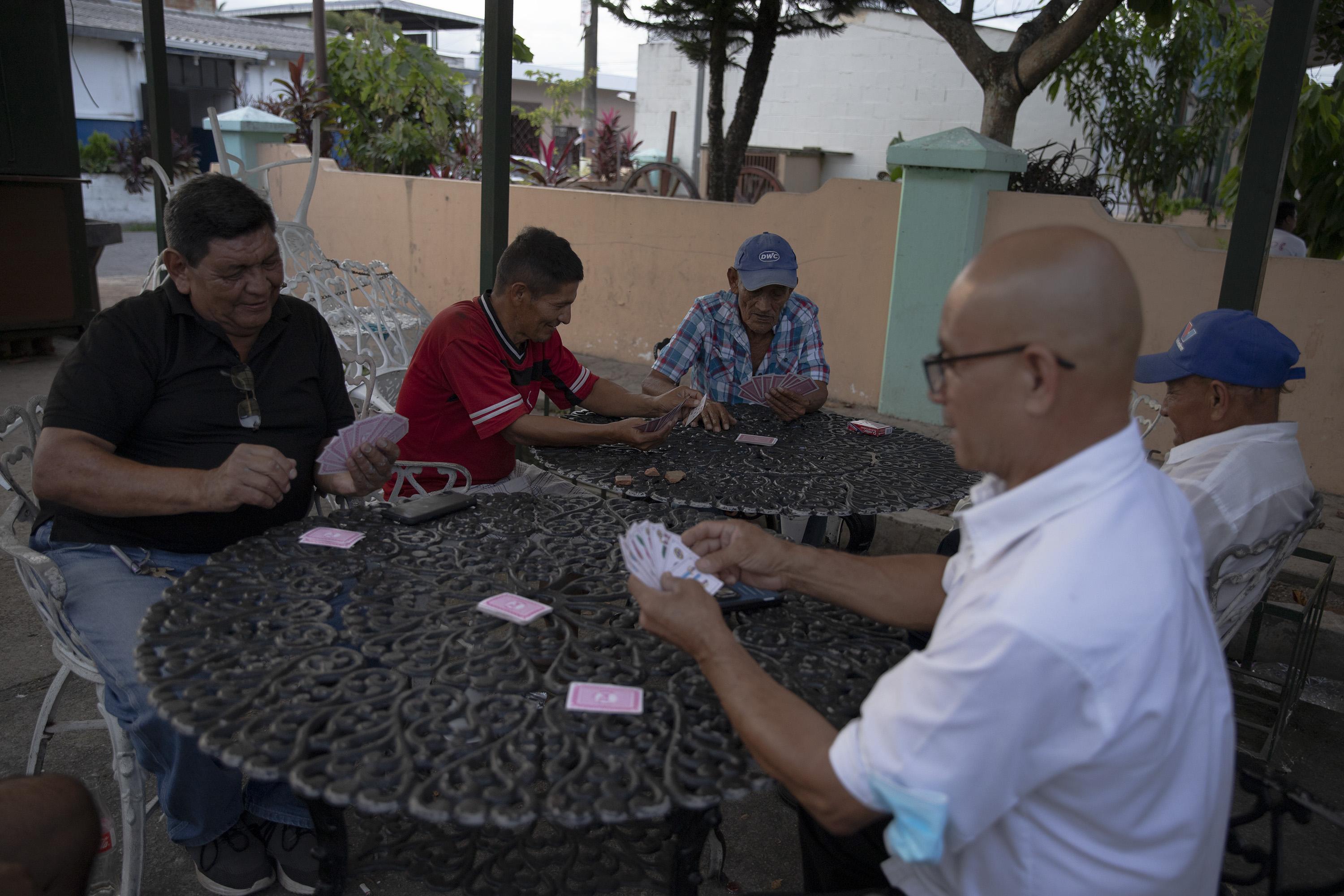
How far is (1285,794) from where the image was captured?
1508 mm

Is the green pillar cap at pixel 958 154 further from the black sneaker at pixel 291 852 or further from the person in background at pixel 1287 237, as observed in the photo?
the black sneaker at pixel 291 852

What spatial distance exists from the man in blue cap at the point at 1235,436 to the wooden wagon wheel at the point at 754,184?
10.6 m

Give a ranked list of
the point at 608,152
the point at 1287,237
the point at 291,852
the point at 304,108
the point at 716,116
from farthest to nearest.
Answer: the point at 608,152
the point at 304,108
the point at 716,116
the point at 1287,237
the point at 291,852

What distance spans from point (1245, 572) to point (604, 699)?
1.55 meters

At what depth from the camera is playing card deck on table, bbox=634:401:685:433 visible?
298cm

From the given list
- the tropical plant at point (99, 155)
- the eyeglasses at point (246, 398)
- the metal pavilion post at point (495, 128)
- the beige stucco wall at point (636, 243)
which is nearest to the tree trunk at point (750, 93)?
the beige stucco wall at point (636, 243)

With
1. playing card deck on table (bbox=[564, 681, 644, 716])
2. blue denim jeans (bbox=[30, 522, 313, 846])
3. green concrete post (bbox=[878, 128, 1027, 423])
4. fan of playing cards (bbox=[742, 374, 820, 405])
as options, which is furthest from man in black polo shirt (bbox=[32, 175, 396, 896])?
green concrete post (bbox=[878, 128, 1027, 423])

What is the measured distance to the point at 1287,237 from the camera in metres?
6.64

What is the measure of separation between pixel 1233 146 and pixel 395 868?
8386 mm

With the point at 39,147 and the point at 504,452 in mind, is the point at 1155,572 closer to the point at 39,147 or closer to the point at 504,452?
the point at 504,452

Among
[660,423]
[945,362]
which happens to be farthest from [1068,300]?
[660,423]

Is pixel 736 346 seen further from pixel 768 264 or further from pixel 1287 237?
pixel 1287 237

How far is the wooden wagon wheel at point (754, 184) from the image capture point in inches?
517

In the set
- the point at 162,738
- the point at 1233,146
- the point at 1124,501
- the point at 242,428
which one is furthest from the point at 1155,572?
the point at 1233,146
